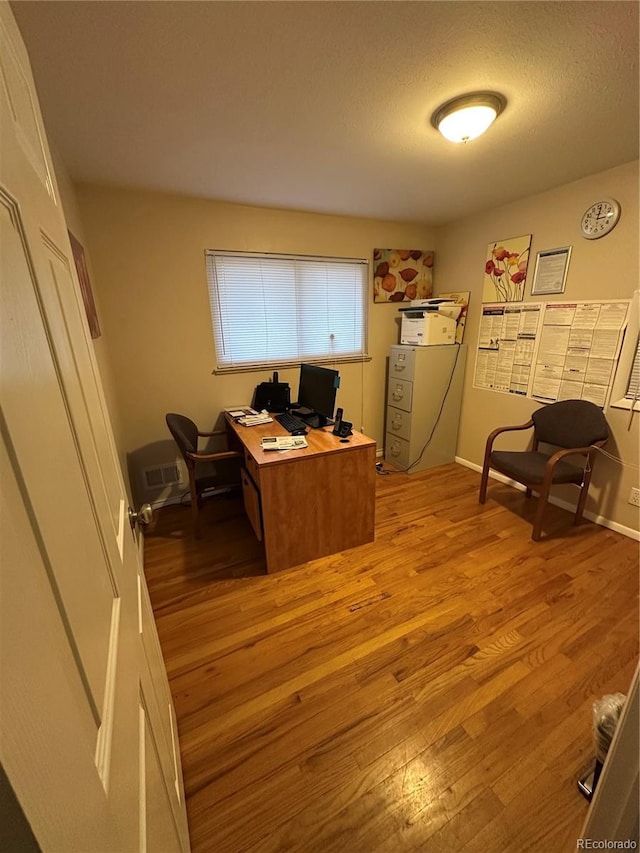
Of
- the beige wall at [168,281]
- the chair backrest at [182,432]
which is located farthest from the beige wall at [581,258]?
the chair backrest at [182,432]

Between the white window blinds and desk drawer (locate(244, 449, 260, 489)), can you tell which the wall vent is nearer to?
desk drawer (locate(244, 449, 260, 489))

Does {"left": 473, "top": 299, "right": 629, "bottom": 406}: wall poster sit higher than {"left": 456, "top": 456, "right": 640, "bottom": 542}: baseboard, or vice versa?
{"left": 473, "top": 299, "right": 629, "bottom": 406}: wall poster

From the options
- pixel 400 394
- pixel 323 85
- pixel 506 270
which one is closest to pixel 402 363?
pixel 400 394

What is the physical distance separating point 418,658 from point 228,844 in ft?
2.99

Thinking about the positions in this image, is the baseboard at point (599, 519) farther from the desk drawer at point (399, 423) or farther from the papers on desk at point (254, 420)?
the papers on desk at point (254, 420)

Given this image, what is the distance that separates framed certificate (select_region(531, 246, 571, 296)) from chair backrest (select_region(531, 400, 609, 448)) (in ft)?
2.80

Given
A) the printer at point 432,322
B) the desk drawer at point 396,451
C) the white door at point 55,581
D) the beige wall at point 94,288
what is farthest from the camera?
the desk drawer at point 396,451

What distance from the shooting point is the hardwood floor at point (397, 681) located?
1.05 metres

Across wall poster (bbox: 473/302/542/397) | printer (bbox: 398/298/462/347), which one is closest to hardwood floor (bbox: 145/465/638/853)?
wall poster (bbox: 473/302/542/397)

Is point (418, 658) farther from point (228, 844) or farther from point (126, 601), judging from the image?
point (126, 601)

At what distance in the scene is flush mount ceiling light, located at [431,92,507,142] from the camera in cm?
138

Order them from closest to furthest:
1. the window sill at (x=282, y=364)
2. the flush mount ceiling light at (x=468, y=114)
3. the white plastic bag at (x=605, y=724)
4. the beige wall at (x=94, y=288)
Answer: the white plastic bag at (x=605, y=724)
the flush mount ceiling light at (x=468, y=114)
the beige wall at (x=94, y=288)
the window sill at (x=282, y=364)

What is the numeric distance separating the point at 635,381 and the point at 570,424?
0.44m

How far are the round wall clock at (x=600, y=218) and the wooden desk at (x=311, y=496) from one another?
79.9 inches
